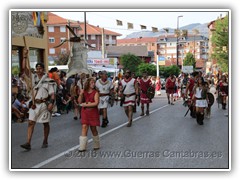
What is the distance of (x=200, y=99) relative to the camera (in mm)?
15602

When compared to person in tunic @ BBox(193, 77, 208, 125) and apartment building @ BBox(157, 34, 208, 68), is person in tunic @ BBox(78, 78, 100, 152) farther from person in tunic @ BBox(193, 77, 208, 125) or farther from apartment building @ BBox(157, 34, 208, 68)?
apartment building @ BBox(157, 34, 208, 68)

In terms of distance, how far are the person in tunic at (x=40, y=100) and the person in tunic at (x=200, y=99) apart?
20.5 ft

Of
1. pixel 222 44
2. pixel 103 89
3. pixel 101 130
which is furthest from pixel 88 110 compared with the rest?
pixel 222 44

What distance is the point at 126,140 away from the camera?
1185 cm

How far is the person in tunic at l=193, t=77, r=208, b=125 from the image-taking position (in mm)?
15445

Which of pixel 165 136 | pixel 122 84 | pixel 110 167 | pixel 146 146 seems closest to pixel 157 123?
pixel 122 84

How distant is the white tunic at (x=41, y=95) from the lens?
10.5m

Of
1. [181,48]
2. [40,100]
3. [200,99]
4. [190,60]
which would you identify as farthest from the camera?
[190,60]

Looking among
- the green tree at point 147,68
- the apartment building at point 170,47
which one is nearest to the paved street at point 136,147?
the apartment building at point 170,47

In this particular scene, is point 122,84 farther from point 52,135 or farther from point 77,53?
point 77,53

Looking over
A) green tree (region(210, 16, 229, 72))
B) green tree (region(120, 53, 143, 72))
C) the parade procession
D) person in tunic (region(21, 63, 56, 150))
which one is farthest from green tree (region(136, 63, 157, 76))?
person in tunic (region(21, 63, 56, 150))

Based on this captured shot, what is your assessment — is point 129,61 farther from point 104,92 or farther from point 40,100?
point 40,100

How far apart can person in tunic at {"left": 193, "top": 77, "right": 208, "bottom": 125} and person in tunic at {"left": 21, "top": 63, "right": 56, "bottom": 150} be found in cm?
625

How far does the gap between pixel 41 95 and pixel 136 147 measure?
2331 mm
